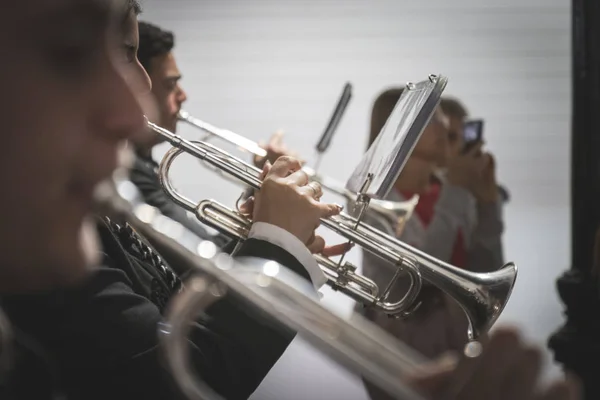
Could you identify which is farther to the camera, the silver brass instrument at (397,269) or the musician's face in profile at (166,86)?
the musician's face in profile at (166,86)

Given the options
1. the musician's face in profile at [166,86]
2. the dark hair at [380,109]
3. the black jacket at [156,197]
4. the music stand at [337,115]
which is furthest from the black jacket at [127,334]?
the music stand at [337,115]

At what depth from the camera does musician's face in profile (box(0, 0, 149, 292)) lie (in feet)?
1.38

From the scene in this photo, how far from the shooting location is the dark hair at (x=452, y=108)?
229 centimetres

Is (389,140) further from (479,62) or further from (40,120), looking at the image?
(479,62)

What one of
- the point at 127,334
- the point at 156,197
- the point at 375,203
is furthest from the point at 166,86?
the point at 127,334

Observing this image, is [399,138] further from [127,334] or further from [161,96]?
[161,96]

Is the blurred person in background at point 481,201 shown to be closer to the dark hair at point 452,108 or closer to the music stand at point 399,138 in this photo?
the dark hair at point 452,108

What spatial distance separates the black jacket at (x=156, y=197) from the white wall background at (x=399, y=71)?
69 cm

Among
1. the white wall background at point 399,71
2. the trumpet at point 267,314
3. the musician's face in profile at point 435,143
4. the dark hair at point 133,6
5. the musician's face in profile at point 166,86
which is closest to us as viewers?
the trumpet at point 267,314

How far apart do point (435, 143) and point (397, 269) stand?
0.81 m

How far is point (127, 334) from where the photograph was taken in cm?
81

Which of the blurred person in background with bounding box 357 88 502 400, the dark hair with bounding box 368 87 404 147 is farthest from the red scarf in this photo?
the dark hair with bounding box 368 87 404 147

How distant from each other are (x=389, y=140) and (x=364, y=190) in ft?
0.30

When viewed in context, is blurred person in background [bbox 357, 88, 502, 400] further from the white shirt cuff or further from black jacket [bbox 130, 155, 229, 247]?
the white shirt cuff
